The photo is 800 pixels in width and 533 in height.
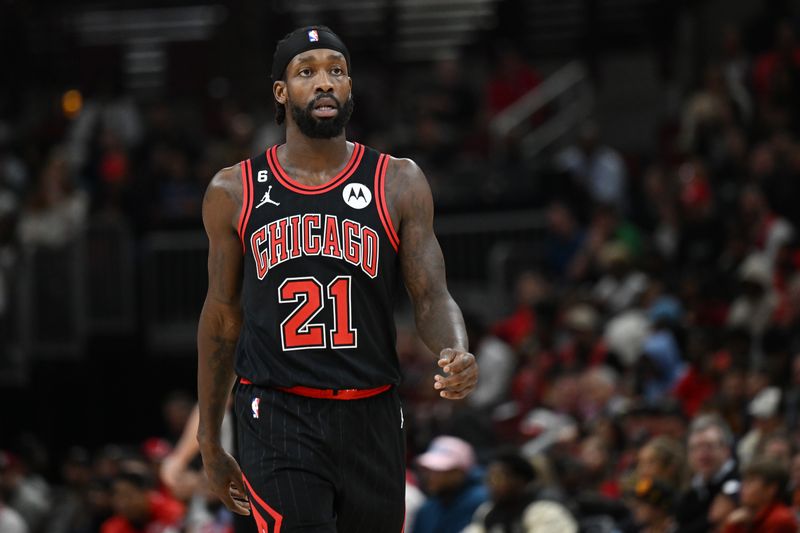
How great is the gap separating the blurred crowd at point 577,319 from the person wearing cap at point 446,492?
0.06 feet

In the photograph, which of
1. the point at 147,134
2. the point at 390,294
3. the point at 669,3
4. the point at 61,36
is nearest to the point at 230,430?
the point at 390,294

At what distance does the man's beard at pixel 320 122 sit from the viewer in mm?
5547

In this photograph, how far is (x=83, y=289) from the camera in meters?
17.5

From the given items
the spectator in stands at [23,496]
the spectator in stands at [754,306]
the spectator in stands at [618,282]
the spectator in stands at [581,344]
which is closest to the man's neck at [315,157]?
the spectator in stands at [754,306]

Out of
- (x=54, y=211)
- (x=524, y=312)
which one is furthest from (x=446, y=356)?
(x=54, y=211)

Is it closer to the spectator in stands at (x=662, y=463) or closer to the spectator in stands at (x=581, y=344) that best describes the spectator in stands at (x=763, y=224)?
the spectator in stands at (x=581, y=344)

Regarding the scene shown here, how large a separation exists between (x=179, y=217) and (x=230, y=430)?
32.4ft

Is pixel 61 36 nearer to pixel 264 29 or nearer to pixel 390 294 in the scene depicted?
pixel 264 29

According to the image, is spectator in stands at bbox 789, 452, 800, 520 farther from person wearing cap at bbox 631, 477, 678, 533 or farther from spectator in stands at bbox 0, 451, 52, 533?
spectator in stands at bbox 0, 451, 52, 533

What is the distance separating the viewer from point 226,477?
5.86 meters

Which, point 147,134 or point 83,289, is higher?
point 147,134

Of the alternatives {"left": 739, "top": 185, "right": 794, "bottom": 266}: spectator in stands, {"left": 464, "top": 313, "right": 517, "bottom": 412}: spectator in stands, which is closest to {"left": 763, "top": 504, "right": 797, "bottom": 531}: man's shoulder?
{"left": 739, "top": 185, "right": 794, "bottom": 266}: spectator in stands

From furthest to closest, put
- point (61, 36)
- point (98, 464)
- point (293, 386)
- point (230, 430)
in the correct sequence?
point (61, 36) → point (98, 464) → point (230, 430) → point (293, 386)

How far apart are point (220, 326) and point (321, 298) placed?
0.49 metres
